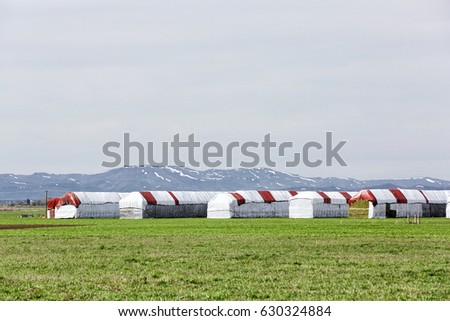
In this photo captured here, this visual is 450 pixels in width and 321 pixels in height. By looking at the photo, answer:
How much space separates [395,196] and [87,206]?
3833 centimetres

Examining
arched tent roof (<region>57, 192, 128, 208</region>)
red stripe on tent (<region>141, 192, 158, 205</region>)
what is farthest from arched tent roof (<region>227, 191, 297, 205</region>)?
arched tent roof (<region>57, 192, 128, 208</region>)

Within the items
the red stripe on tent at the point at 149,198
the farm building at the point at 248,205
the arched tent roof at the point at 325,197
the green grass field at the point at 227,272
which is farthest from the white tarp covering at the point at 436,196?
the green grass field at the point at 227,272

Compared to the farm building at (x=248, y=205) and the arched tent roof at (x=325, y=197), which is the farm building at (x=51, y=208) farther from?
the arched tent roof at (x=325, y=197)

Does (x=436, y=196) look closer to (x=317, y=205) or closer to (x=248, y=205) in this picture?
(x=317, y=205)

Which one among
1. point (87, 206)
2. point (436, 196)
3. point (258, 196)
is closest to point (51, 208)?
point (87, 206)

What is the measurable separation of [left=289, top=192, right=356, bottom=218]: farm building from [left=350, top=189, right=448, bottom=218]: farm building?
507cm

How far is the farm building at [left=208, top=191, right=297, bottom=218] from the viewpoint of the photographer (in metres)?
116

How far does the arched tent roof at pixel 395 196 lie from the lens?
110 m

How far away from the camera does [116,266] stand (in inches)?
1139

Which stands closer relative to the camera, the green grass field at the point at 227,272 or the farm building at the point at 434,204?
the green grass field at the point at 227,272

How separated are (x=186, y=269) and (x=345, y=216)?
303 ft

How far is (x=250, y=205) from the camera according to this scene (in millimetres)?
117188
